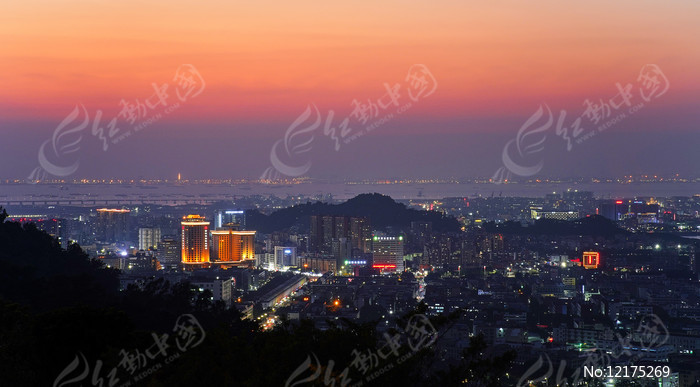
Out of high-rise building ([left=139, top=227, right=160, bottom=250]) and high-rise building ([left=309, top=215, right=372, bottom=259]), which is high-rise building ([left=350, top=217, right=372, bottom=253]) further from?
high-rise building ([left=139, top=227, right=160, bottom=250])

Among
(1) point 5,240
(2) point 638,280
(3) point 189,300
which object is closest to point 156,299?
(3) point 189,300

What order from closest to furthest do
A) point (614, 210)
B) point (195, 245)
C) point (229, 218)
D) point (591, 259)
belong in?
point (591, 259)
point (195, 245)
point (229, 218)
point (614, 210)

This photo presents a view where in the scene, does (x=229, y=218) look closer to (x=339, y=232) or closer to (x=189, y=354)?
(x=339, y=232)

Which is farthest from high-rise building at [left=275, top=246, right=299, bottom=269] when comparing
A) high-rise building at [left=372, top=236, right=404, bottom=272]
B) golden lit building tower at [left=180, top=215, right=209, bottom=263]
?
high-rise building at [left=372, top=236, right=404, bottom=272]

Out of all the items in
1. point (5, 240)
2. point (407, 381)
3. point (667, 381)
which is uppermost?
point (5, 240)

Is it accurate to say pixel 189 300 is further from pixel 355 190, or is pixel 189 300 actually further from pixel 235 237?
pixel 355 190

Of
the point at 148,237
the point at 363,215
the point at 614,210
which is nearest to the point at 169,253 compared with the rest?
the point at 148,237

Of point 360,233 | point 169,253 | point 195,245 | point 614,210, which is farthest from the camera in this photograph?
point 614,210
